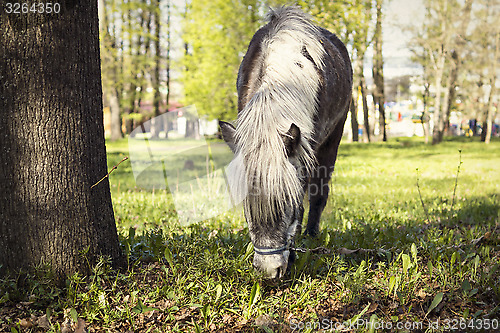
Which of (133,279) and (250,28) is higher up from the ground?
(250,28)

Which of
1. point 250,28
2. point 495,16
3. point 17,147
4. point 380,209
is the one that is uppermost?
point 495,16

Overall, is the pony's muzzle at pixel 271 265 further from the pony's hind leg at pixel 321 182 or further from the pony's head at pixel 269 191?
the pony's hind leg at pixel 321 182

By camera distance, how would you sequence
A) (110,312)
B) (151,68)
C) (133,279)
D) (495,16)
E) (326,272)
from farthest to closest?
1. (151,68)
2. (495,16)
3. (326,272)
4. (133,279)
5. (110,312)

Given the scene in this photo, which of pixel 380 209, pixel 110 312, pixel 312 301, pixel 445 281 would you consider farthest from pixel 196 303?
pixel 380 209

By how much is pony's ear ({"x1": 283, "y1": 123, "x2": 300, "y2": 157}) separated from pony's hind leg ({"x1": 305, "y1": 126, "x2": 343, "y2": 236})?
1889 mm

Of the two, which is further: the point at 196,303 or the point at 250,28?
the point at 250,28

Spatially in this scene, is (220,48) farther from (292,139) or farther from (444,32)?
(444,32)

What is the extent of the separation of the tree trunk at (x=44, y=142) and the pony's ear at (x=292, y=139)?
166 cm

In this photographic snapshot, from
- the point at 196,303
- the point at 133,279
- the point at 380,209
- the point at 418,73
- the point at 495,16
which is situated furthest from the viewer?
the point at 418,73

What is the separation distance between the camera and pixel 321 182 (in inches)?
212

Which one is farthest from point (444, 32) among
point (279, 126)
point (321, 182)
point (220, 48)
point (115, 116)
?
point (279, 126)

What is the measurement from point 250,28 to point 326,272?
1123 centimetres

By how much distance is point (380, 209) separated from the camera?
7.33m

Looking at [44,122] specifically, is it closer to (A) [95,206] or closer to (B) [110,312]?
(A) [95,206]
